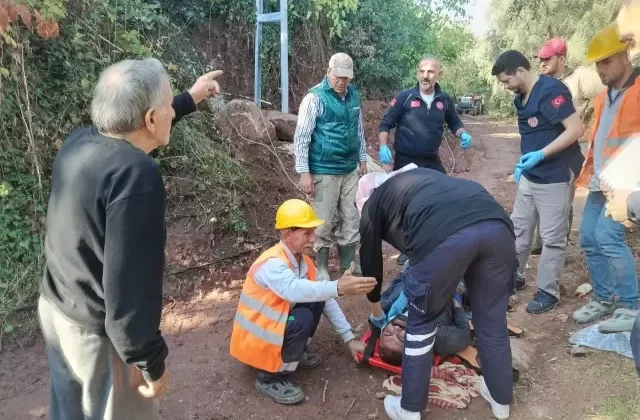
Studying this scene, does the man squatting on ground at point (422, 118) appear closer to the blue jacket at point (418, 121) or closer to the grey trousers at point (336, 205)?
the blue jacket at point (418, 121)

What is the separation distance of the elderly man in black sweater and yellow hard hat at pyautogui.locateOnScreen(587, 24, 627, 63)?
9.05 feet

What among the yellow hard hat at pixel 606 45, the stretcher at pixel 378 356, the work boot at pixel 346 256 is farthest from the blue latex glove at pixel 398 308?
the yellow hard hat at pixel 606 45

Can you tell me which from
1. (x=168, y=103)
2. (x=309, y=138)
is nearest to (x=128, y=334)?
(x=168, y=103)

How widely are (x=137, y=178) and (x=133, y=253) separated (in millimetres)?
228

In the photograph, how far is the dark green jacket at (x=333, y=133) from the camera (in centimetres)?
406

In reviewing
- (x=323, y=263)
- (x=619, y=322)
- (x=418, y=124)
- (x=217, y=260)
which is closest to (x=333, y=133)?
(x=418, y=124)

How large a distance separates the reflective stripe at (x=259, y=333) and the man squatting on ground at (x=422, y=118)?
6.92 ft

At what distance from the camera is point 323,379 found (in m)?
3.23

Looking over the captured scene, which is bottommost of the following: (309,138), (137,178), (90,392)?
(90,392)

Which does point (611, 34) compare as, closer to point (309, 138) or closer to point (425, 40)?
point (309, 138)

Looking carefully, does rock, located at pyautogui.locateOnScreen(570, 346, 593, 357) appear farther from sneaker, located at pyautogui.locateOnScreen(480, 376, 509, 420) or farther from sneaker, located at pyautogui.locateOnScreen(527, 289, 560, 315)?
sneaker, located at pyautogui.locateOnScreen(480, 376, 509, 420)

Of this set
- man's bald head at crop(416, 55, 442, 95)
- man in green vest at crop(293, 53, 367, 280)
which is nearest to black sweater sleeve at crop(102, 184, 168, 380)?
man in green vest at crop(293, 53, 367, 280)

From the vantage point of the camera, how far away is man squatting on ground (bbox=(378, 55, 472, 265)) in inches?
174

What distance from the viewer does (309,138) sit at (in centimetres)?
407
